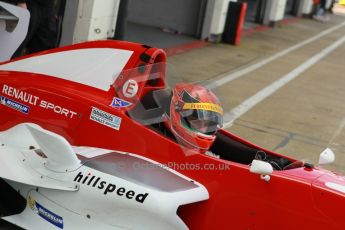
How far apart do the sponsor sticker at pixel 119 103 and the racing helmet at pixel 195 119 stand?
0.33 m

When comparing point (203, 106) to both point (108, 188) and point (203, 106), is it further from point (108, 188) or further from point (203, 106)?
point (108, 188)

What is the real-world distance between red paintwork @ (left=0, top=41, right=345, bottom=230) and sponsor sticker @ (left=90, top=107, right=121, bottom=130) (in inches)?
1.1

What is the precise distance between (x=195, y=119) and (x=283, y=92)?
21.1 ft

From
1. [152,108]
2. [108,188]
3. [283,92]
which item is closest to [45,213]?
[108,188]

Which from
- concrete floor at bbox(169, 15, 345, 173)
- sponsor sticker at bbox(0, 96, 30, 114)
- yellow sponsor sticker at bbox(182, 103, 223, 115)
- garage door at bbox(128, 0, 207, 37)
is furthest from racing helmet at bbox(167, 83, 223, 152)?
garage door at bbox(128, 0, 207, 37)

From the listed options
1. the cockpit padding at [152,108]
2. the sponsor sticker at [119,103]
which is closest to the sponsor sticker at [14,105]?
the sponsor sticker at [119,103]

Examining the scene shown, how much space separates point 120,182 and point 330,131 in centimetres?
505

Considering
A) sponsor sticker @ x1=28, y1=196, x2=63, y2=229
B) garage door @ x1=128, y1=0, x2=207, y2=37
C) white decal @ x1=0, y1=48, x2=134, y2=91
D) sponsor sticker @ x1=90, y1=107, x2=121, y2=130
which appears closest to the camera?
sponsor sticker @ x1=28, y1=196, x2=63, y2=229

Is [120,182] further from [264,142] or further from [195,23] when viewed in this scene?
[195,23]

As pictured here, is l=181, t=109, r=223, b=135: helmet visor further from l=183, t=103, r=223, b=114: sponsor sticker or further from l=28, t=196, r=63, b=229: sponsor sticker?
l=28, t=196, r=63, b=229: sponsor sticker

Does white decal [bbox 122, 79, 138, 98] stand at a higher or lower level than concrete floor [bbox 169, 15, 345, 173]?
higher

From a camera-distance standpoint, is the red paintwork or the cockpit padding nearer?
the red paintwork

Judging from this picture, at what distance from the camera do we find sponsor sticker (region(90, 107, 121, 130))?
13.2ft

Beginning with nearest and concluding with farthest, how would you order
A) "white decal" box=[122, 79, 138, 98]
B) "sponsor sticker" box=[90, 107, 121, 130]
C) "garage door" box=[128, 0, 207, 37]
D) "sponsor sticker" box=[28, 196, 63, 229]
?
"sponsor sticker" box=[28, 196, 63, 229]
"sponsor sticker" box=[90, 107, 121, 130]
"white decal" box=[122, 79, 138, 98]
"garage door" box=[128, 0, 207, 37]
